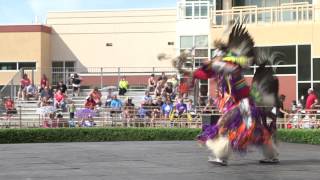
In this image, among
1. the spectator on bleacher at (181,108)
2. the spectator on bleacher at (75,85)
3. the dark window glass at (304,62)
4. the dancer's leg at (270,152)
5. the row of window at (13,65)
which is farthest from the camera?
the row of window at (13,65)

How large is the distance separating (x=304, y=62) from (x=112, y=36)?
15884 millimetres

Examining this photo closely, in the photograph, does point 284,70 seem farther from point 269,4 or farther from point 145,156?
point 145,156

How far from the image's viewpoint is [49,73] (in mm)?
37594

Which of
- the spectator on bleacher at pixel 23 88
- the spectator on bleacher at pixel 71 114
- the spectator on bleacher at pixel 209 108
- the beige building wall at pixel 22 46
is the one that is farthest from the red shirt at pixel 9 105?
the beige building wall at pixel 22 46

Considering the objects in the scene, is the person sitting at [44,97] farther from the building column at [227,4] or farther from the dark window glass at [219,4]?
the building column at [227,4]

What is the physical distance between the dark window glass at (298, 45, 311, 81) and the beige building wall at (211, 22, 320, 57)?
0.25 m

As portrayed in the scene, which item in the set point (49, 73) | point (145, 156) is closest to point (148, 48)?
point (49, 73)

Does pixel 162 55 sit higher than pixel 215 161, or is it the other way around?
pixel 162 55

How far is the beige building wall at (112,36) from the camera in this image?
3941 centimetres

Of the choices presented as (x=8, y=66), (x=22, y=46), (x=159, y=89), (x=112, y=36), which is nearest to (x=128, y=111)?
(x=159, y=89)

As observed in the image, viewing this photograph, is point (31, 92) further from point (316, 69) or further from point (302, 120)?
point (302, 120)

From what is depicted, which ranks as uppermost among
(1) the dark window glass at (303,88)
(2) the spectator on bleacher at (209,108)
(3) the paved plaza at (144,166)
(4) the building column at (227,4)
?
(4) the building column at (227,4)

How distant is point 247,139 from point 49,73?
1113 inches

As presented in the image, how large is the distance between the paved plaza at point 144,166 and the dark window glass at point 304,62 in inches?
579
